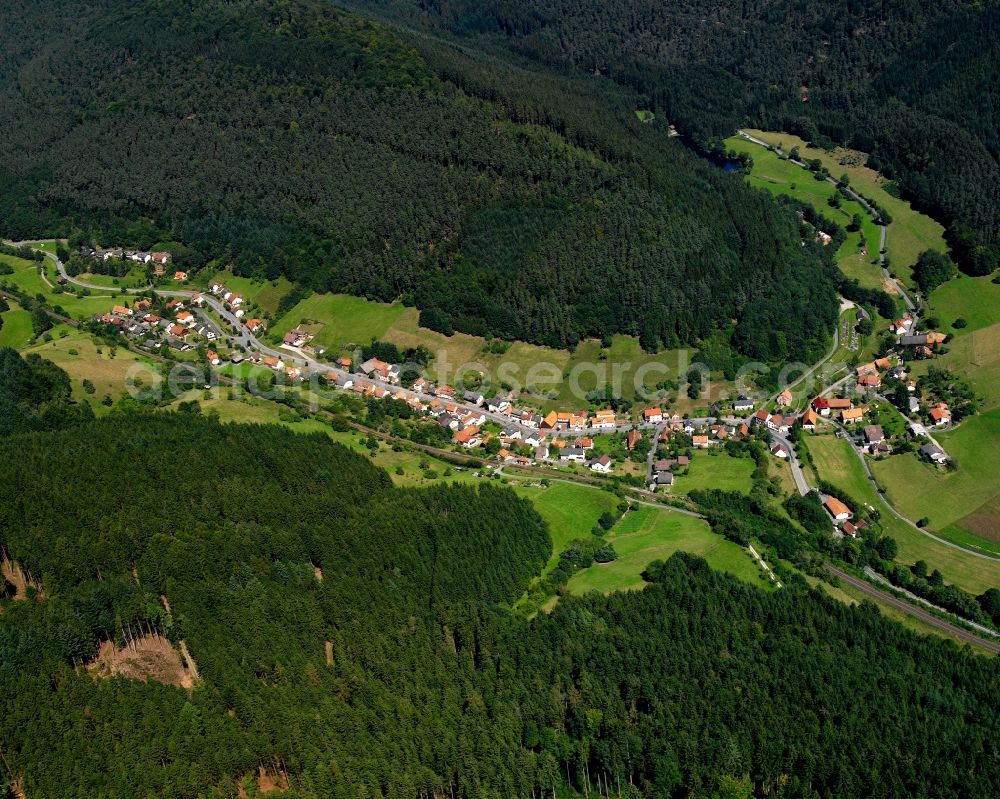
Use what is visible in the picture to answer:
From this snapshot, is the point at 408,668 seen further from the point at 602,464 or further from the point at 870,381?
the point at 870,381

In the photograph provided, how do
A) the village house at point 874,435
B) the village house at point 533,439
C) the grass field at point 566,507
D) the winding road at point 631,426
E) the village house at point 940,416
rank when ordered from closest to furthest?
the winding road at point 631,426, the grass field at point 566,507, the village house at point 874,435, the village house at point 940,416, the village house at point 533,439

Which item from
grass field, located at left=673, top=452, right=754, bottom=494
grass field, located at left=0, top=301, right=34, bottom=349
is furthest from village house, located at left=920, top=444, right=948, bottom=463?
grass field, located at left=0, top=301, right=34, bottom=349

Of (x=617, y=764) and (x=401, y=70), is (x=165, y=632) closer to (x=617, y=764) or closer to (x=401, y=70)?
(x=617, y=764)

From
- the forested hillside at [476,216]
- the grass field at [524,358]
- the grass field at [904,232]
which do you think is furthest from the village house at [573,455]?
the grass field at [904,232]

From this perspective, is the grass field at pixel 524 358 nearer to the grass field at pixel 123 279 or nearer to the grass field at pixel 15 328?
the grass field at pixel 123 279

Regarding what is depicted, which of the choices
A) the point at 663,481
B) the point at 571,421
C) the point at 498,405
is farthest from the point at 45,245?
the point at 663,481

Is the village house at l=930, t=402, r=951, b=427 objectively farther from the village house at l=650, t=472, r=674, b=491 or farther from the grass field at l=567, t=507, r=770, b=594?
the grass field at l=567, t=507, r=770, b=594
